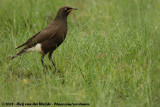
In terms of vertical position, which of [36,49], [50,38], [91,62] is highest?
[50,38]

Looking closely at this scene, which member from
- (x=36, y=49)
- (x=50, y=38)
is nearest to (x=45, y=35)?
(x=50, y=38)

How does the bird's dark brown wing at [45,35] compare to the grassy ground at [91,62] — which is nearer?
the grassy ground at [91,62]

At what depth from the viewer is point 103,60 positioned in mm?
5738

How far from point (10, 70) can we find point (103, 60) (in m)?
1.73

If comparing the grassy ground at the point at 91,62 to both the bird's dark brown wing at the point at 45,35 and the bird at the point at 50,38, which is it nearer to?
the bird at the point at 50,38

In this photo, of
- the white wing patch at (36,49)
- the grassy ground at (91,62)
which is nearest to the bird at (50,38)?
the white wing patch at (36,49)

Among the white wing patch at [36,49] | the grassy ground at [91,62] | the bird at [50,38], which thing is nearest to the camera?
the grassy ground at [91,62]

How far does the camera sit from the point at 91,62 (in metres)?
5.53

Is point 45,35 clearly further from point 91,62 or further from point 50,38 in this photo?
point 91,62

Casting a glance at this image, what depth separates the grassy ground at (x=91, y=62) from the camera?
454 centimetres

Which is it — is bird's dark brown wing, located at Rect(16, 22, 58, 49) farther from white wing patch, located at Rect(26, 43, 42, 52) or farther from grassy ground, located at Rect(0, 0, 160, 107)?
grassy ground, located at Rect(0, 0, 160, 107)

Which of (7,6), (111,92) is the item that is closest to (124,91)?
(111,92)

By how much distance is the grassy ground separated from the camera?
179 inches

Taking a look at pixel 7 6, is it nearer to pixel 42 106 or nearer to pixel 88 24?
pixel 88 24
